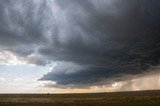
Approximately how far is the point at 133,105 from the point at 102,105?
23.8 feet

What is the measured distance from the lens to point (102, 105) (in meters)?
70.4

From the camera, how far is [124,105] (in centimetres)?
6844

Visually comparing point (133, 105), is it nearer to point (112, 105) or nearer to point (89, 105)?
point (112, 105)

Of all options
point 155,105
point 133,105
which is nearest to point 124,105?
point 133,105

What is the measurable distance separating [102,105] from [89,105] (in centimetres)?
305

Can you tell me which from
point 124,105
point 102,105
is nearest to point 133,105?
point 124,105

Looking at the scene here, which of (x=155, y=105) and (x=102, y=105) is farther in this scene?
(x=102, y=105)

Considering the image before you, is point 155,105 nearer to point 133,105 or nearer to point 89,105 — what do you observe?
point 133,105

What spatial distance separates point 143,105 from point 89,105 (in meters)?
12.5

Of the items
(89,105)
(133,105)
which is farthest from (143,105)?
(89,105)

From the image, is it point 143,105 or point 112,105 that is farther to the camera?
point 112,105

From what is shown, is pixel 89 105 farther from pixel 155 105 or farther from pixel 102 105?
pixel 155 105

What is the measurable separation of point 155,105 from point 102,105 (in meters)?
12.0

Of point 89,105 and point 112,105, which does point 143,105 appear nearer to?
point 112,105
